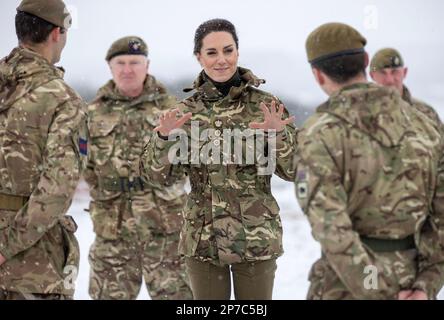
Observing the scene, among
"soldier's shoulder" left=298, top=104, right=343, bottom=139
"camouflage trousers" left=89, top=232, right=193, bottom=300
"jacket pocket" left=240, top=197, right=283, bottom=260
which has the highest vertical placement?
"soldier's shoulder" left=298, top=104, right=343, bottom=139

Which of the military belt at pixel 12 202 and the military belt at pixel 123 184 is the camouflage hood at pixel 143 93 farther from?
the military belt at pixel 12 202

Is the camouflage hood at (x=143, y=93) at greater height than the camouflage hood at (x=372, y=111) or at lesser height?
lesser

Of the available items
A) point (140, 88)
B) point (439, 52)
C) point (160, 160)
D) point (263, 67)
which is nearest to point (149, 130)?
point (140, 88)

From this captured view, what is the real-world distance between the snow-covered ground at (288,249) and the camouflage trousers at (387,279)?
11.4 ft

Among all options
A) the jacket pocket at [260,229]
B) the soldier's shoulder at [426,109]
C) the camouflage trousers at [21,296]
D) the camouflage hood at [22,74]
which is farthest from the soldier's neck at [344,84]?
the soldier's shoulder at [426,109]

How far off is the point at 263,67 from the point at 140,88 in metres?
8.32

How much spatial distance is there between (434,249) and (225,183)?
4.08ft

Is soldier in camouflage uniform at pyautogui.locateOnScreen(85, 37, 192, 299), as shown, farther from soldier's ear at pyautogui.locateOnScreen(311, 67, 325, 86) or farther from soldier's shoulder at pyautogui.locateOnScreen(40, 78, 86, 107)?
soldier's ear at pyautogui.locateOnScreen(311, 67, 325, 86)

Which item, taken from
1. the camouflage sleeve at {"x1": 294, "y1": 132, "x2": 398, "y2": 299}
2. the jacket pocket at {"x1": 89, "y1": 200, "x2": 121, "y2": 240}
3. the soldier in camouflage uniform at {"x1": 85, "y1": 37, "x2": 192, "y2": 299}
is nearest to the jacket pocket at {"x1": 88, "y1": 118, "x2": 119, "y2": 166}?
the soldier in camouflage uniform at {"x1": 85, "y1": 37, "x2": 192, "y2": 299}

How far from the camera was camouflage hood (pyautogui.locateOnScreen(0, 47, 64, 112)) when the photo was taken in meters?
3.48

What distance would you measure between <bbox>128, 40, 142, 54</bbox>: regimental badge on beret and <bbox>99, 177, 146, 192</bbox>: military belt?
102 cm

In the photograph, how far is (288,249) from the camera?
26.8 ft

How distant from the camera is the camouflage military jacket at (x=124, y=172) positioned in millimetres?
5680

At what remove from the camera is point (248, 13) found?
49.0 feet
